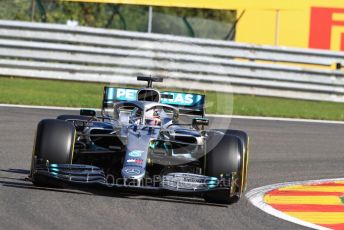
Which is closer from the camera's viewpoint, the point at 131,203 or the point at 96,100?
the point at 131,203

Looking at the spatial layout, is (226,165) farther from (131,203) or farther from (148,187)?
(131,203)

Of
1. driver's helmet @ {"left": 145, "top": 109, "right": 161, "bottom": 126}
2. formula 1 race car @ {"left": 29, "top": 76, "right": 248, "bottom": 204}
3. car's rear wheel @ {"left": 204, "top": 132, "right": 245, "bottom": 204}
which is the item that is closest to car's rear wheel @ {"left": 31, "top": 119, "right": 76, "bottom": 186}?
formula 1 race car @ {"left": 29, "top": 76, "right": 248, "bottom": 204}

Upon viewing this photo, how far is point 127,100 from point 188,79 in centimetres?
941

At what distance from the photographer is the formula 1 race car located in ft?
29.6

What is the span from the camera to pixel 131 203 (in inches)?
349

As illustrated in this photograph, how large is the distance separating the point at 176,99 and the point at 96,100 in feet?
24.9

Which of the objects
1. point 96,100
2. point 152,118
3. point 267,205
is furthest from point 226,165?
point 96,100

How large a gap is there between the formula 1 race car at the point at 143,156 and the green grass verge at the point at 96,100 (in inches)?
284

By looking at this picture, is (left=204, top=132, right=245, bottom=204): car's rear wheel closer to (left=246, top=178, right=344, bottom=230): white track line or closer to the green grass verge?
(left=246, top=178, right=344, bottom=230): white track line

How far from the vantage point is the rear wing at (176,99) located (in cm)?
1085

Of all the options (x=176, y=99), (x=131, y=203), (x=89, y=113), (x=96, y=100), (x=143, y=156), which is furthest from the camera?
(x=96, y=100)

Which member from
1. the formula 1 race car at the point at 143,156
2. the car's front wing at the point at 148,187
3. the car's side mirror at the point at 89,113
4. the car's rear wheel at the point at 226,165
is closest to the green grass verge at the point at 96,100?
the car's side mirror at the point at 89,113

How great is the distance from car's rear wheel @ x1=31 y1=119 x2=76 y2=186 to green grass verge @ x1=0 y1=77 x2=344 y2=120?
26.3ft

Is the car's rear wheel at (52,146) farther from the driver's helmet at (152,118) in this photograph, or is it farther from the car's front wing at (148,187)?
the driver's helmet at (152,118)
